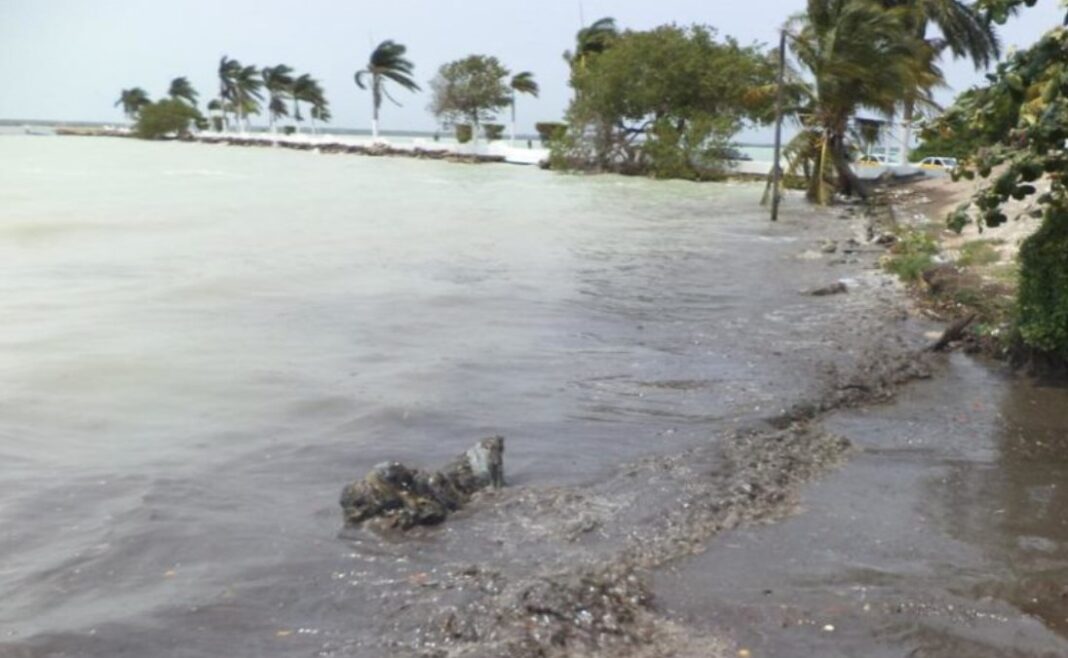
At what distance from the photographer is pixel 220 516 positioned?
5824 millimetres

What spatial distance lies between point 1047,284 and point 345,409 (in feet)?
17.0

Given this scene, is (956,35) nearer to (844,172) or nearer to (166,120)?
(844,172)

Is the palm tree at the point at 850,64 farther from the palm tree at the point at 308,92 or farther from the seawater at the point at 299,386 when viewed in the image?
the palm tree at the point at 308,92

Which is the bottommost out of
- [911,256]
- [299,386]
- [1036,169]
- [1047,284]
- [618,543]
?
[299,386]

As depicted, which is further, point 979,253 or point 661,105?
point 661,105

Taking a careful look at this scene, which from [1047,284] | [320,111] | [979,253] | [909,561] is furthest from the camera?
[320,111]

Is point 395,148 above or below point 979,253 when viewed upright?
below

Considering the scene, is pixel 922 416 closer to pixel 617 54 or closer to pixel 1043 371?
pixel 1043 371

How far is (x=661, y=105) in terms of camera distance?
50250 millimetres

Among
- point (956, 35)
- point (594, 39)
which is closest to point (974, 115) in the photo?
point (956, 35)

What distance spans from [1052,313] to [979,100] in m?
1.63

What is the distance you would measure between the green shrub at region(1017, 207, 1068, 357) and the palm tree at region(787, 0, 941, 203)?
73.1ft

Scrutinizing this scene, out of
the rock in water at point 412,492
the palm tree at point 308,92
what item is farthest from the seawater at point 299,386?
the palm tree at point 308,92

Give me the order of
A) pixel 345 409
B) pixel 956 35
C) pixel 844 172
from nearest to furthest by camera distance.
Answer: pixel 345 409
pixel 844 172
pixel 956 35
